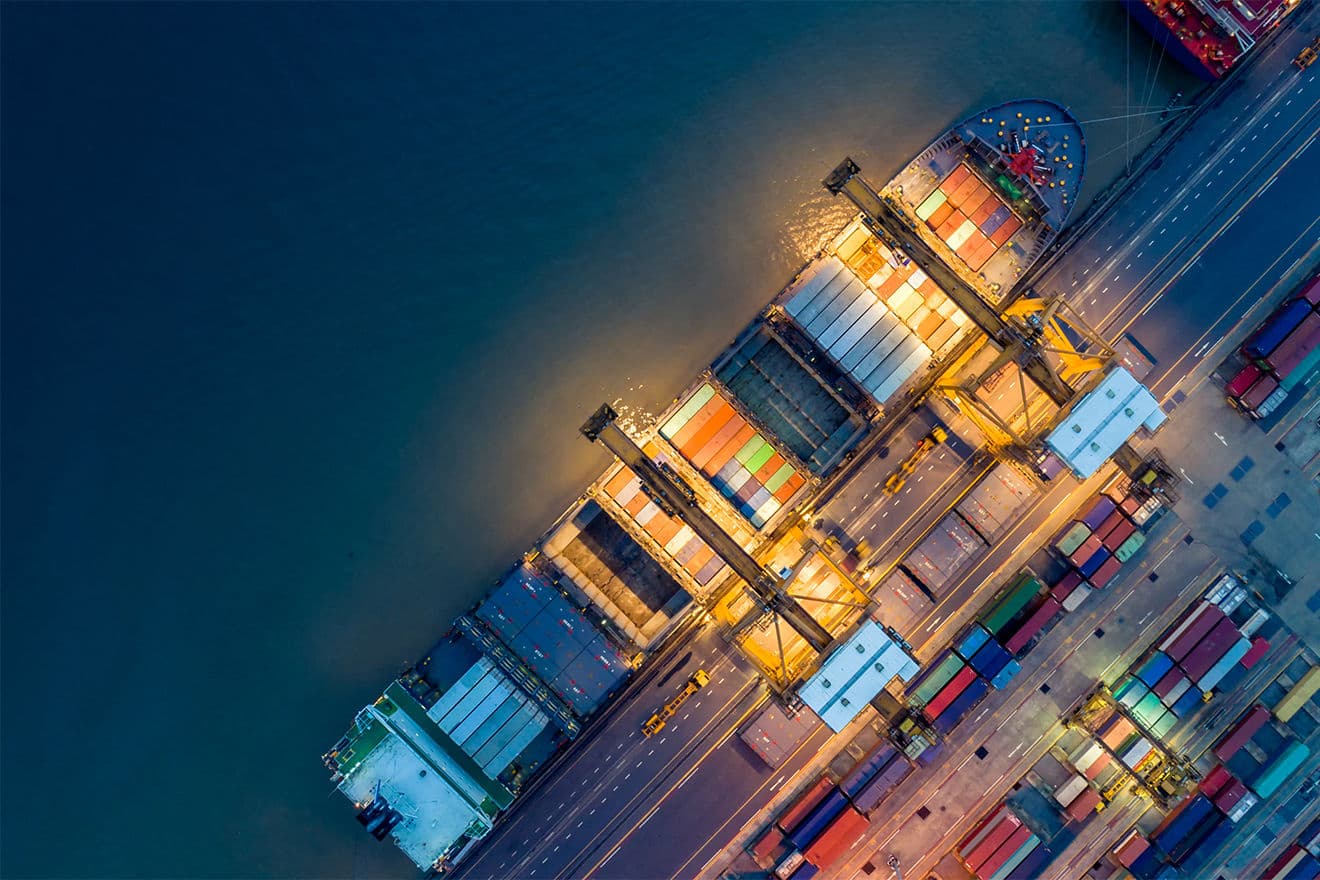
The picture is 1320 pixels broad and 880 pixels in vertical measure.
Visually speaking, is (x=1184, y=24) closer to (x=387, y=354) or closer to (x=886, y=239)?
(x=886, y=239)

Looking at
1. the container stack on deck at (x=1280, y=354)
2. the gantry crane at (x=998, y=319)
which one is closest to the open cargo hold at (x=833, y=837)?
the gantry crane at (x=998, y=319)

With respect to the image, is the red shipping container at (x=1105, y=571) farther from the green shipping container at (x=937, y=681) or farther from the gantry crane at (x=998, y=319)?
the gantry crane at (x=998, y=319)

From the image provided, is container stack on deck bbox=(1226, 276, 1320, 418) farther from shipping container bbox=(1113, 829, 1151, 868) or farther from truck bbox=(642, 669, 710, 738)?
truck bbox=(642, 669, 710, 738)

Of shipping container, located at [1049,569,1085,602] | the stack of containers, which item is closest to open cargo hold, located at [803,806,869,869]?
the stack of containers

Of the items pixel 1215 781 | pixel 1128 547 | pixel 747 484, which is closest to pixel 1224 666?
pixel 1215 781

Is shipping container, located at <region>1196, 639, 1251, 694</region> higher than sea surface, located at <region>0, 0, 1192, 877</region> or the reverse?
the reverse
